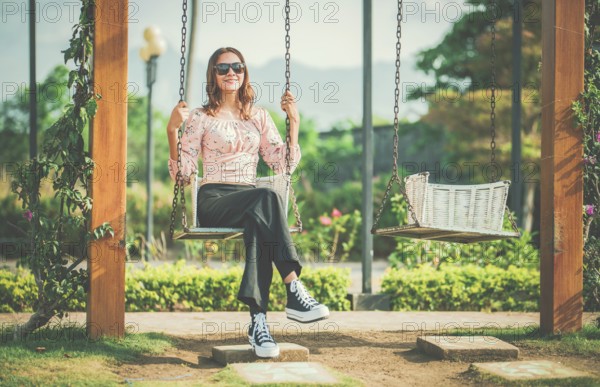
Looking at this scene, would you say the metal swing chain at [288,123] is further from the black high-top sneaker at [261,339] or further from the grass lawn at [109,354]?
the grass lawn at [109,354]

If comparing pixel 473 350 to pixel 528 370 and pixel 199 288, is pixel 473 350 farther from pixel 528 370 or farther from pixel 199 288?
pixel 199 288

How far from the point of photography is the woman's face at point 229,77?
5.57 metres

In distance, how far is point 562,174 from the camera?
5.71 m

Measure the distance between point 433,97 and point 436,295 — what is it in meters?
12.6

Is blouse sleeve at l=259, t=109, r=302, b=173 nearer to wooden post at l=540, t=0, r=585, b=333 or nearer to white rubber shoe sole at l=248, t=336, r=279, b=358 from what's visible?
white rubber shoe sole at l=248, t=336, r=279, b=358

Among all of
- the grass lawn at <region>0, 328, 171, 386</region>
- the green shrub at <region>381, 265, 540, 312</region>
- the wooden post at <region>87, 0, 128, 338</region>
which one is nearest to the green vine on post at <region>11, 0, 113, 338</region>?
the wooden post at <region>87, 0, 128, 338</region>

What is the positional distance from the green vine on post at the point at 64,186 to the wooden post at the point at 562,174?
308 centimetres

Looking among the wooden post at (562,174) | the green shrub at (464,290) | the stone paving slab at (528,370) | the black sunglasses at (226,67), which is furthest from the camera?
the green shrub at (464,290)

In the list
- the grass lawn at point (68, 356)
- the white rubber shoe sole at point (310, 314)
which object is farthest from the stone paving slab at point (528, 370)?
the grass lawn at point (68, 356)

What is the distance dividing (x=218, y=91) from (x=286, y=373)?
217 centimetres

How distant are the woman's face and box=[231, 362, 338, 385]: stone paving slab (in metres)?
1.99

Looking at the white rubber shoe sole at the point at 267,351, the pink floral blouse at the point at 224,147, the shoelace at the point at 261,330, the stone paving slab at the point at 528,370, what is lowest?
the stone paving slab at the point at 528,370

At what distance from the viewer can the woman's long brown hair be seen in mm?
5586

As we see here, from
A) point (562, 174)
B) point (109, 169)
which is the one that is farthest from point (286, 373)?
point (562, 174)
